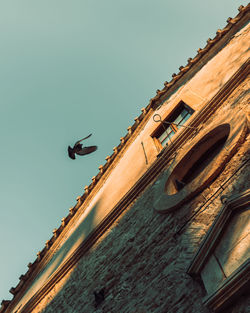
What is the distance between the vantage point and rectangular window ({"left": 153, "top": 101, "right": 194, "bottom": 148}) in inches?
317

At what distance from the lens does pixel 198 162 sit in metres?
5.98

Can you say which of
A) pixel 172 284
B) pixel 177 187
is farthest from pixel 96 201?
pixel 172 284

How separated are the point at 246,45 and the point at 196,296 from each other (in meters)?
5.34

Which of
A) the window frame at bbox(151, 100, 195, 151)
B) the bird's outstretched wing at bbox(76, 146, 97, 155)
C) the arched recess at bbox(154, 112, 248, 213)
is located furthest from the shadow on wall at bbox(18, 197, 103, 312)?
the arched recess at bbox(154, 112, 248, 213)

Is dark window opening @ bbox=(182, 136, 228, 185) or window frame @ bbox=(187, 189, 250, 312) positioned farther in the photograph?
dark window opening @ bbox=(182, 136, 228, 185)

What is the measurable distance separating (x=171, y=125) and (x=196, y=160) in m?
2.57

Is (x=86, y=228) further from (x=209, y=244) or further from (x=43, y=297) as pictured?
(x=209, y=244)

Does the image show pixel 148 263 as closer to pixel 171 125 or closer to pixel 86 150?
pixel 171 125

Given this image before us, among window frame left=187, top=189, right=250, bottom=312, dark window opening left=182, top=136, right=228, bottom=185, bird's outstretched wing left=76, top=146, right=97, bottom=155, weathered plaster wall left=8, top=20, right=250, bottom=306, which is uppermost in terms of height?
bird's outstretched wing left=76, top=146, right=97, bottom=155

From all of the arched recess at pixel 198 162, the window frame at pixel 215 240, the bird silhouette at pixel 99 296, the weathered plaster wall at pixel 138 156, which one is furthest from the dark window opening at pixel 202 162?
the bird silhouette at pixel 99 296

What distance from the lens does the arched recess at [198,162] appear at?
492 centimetres

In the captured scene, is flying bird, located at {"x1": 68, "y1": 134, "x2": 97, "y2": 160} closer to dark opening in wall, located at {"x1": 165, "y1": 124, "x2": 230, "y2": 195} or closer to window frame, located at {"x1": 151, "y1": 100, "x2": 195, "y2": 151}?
window frame, located at {"x1": 151, "y1": 100, "x2": 195, "y2": 151}

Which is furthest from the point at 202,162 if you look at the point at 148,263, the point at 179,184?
the point at 148,263

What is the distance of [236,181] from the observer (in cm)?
434
